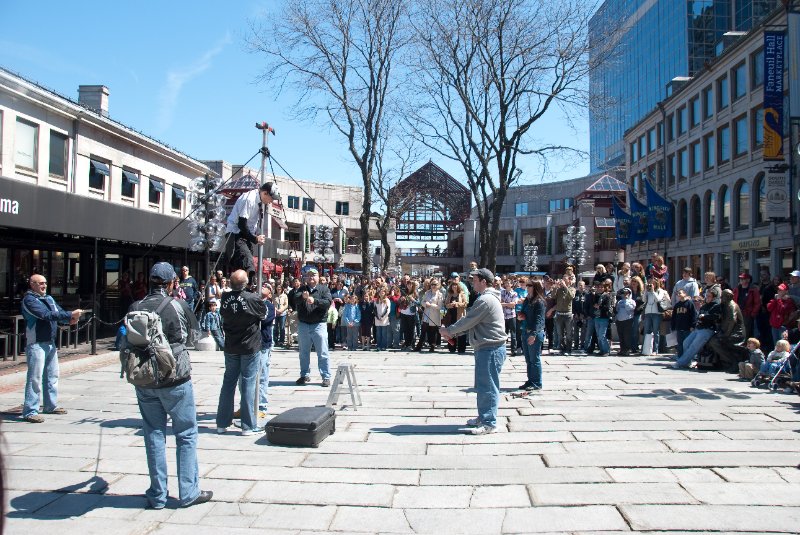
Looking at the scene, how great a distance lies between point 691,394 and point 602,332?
5.44 metres

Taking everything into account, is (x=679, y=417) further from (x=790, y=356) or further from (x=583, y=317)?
(x=583, y=317)

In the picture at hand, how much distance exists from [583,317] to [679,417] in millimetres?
8143

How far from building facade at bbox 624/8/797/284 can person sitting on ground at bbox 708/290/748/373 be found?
13422 mm

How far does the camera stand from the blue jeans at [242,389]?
7.58 metres

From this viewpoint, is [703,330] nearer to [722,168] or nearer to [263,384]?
[263,384]

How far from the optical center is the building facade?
30.1 metres

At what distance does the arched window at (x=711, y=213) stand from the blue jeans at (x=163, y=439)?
36086mm

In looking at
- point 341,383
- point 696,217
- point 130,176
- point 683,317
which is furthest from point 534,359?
point 696,217

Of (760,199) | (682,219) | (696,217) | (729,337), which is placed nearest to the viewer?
(729,337)

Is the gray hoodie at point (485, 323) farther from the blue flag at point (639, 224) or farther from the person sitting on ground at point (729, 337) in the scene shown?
the blue flag at point (639, 224)

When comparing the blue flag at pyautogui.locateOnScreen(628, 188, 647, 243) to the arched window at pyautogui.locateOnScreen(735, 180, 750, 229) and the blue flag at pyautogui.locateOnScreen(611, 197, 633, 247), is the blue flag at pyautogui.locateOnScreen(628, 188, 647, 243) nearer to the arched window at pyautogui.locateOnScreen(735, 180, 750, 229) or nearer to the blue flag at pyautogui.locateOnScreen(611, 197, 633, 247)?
the blue flag at pyautogui.locateOnScreen(611, 197, 633, 247)

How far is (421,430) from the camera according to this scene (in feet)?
25.6

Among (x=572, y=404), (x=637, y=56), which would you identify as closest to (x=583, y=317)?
(x=572, y=404)

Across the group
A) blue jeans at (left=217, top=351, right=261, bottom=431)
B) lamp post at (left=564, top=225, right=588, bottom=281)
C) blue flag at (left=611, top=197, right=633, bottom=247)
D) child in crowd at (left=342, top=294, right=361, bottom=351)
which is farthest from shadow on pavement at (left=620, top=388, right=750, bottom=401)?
blue flag at (left=611, top=197, right=633, bottom=247)
